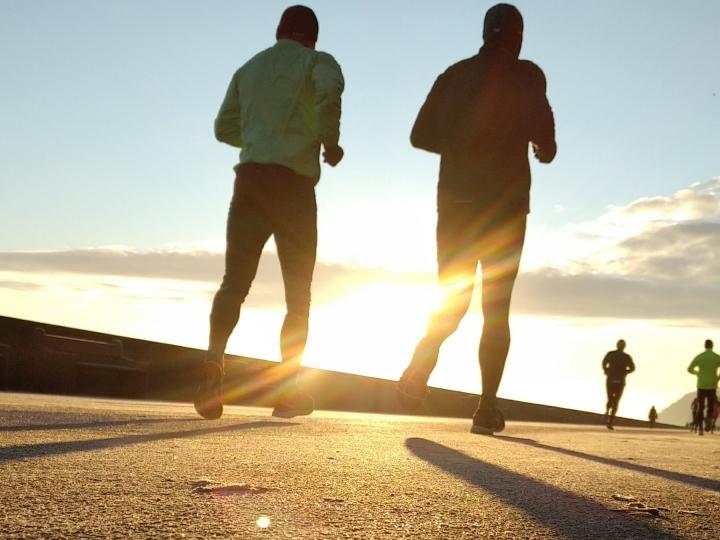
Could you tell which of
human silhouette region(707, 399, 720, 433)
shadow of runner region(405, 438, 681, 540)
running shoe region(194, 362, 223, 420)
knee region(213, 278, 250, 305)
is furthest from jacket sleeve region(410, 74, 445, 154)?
human silhouette region(707, 399, 720, 433)

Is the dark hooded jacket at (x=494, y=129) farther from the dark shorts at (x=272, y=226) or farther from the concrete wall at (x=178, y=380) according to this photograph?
the concrete wall at (x=178, y=380)

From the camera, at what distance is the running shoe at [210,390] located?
6.04 metres

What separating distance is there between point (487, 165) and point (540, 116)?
460 millimetres

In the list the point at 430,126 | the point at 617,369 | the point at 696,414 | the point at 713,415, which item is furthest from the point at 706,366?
the point at 430,126

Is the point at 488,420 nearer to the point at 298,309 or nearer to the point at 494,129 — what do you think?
the point at 298,309

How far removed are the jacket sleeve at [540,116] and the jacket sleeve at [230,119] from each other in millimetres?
1846

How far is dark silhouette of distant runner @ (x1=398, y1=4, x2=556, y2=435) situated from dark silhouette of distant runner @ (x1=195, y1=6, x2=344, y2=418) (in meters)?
0.72

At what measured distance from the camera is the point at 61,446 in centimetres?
413

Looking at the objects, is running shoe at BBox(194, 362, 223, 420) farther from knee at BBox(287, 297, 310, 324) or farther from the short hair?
the short hair

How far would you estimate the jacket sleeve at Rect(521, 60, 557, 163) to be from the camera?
6.23m

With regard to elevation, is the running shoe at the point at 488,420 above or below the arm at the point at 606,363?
below

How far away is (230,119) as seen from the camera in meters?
6.52

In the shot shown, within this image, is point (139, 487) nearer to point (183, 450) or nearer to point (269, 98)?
point (183, 450)

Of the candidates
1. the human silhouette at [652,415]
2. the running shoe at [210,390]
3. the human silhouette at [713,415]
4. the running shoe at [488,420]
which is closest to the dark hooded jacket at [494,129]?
the running shoe at [488,420]
